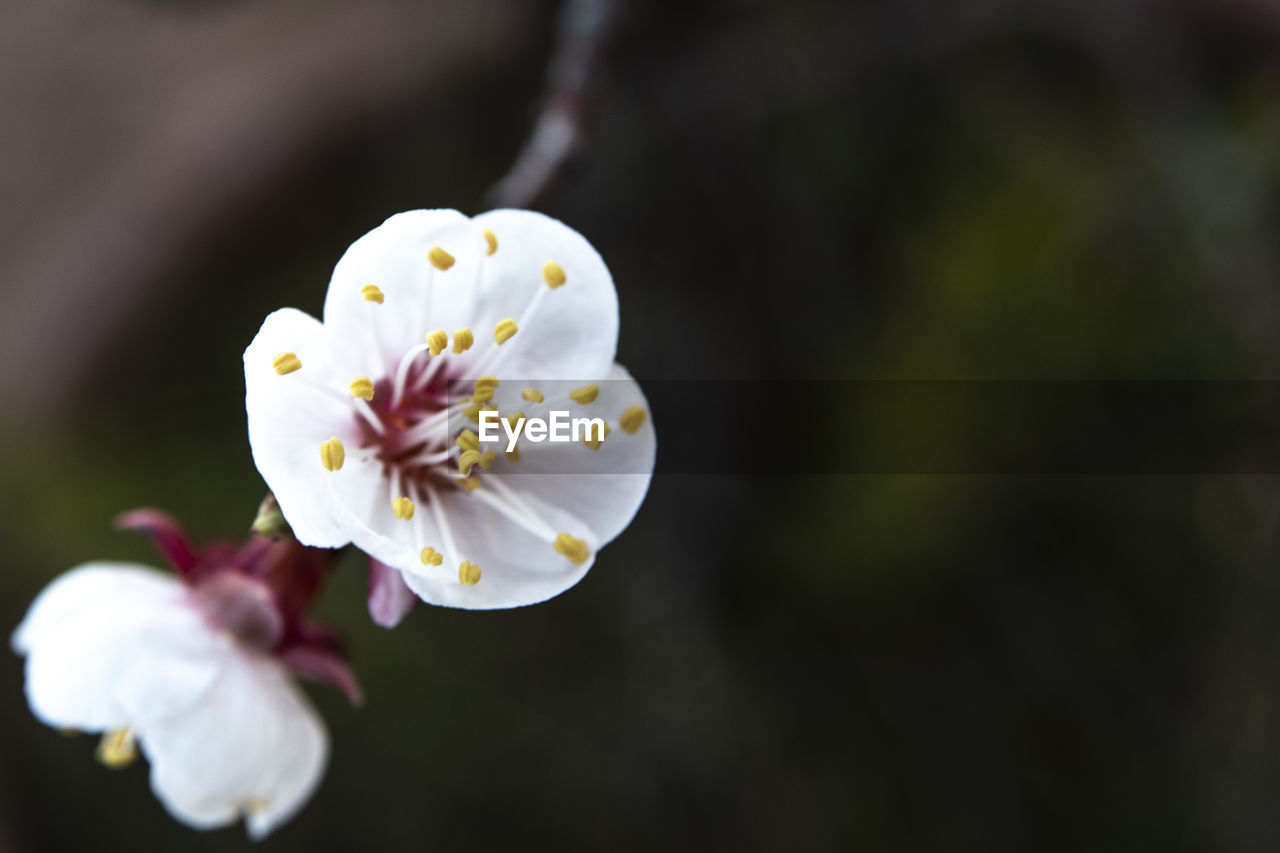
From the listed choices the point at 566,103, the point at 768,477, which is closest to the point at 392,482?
the point at 566,103

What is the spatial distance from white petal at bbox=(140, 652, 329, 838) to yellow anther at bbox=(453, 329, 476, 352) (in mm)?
233

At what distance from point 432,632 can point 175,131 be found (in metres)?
0.83

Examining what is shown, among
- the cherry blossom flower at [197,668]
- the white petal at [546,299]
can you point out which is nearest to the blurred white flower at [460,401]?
the white petal at [546,299]

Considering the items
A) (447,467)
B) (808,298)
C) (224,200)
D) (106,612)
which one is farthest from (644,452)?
(224,200)

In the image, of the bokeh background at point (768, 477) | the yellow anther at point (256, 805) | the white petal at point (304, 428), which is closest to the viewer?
the white petal at point (304, 428)

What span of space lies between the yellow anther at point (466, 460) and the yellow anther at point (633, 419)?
8 centimetres

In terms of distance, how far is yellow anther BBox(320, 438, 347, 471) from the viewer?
51 centimetres

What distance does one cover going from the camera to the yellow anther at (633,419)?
1.82ft

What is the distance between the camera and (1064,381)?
51.4 inches

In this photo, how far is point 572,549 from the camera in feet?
1.76

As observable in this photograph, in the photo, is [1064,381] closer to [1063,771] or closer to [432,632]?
[1063,771]

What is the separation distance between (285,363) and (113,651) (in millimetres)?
204

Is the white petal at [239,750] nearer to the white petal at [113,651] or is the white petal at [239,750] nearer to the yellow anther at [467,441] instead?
the white petal at [113,651]

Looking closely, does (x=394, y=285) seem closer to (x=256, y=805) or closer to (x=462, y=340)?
(x=462, y=340)
